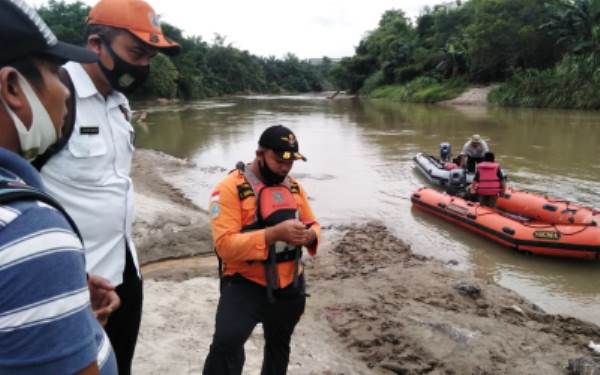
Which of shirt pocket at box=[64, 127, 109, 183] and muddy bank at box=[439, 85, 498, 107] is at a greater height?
shirt pocket at box=[64, 127, 109, 183]

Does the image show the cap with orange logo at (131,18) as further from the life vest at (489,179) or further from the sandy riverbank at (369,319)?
the life vest at (489,179)

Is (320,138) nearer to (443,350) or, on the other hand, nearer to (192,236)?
(192,236)

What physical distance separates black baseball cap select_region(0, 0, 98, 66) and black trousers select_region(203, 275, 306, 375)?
1.72 metres

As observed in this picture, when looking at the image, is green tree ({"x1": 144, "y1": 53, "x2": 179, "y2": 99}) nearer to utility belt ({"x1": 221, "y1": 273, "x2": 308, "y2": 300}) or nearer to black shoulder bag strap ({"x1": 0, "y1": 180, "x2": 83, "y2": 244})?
utility belt ({"x1": 221, "y1": 273, "x2": 308, "y2": 300})

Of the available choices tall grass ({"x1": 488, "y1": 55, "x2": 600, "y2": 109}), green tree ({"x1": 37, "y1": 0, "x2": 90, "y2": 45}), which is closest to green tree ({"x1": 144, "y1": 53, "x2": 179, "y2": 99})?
green tree ({"x1": 37, "y1": 0, "x2": 90, "y2": 45})

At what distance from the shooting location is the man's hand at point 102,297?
1358mm

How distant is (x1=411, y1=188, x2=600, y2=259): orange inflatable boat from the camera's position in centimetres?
686

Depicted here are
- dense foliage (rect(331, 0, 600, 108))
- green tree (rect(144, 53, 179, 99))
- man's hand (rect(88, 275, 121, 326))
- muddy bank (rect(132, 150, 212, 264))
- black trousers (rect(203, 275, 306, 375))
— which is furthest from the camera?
green tree (rect(144, 53, 179, 99))

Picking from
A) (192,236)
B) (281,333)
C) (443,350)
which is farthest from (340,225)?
(281,333)

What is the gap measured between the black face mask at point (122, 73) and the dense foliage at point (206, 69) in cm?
2741

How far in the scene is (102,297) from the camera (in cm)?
138

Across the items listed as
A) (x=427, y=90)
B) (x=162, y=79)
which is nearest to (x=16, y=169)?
(x=427, y=90)

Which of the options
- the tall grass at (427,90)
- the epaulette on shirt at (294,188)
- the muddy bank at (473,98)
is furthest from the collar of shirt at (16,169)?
the tall grass at (427,90)

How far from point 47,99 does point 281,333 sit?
6.32ft
